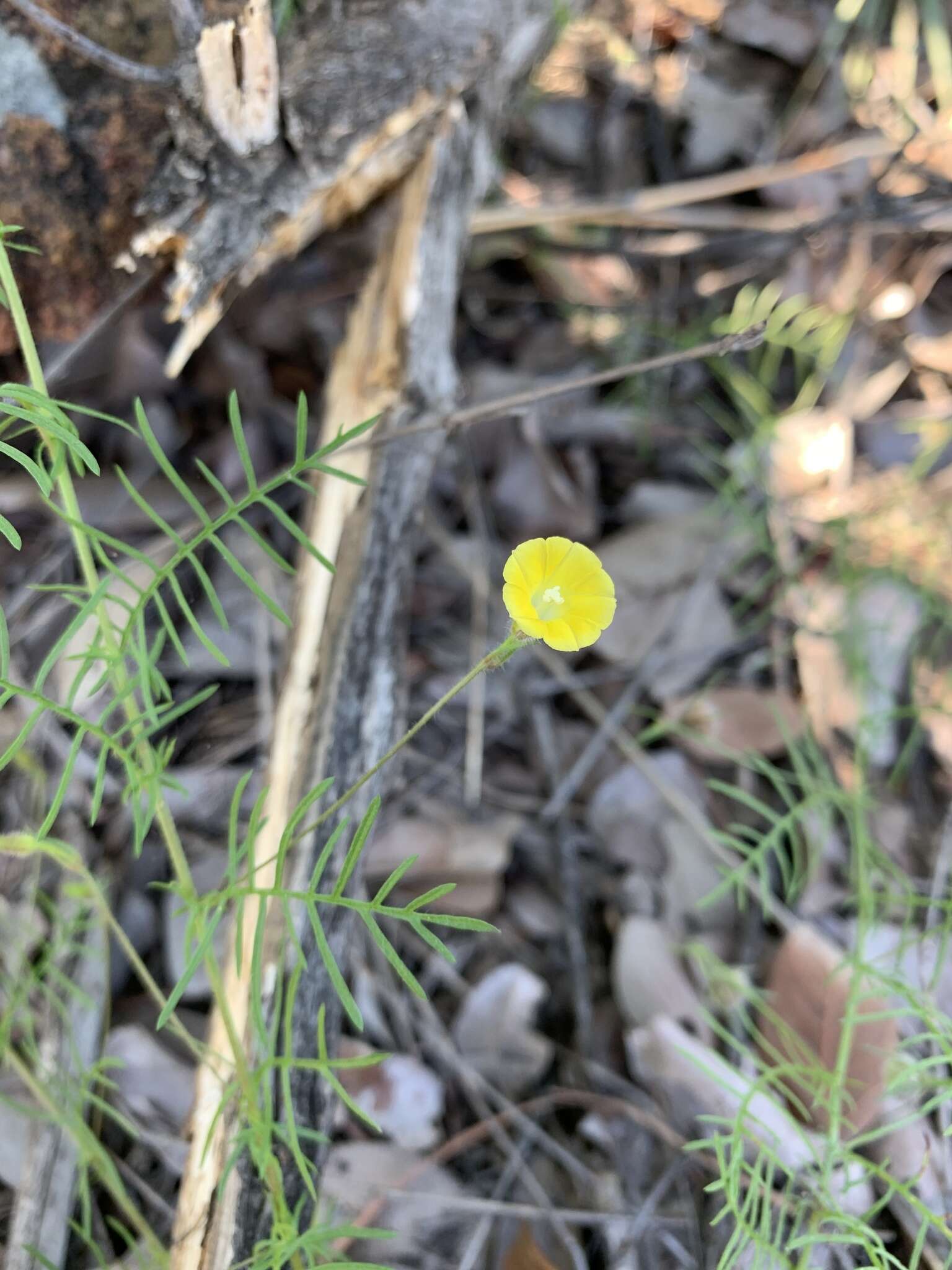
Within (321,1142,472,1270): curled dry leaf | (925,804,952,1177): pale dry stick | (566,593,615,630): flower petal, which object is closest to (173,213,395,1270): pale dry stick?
(321,1142,472,1270): curled dry leaf

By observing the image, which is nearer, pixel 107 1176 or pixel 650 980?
pixel 107 1176

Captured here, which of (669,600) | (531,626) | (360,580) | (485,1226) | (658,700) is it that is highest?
(531,626)

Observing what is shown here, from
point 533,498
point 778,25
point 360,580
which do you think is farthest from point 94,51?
point 778,25

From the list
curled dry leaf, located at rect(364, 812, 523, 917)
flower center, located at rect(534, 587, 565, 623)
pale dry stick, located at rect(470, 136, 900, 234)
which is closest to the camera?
flower center, located at rect(534, 587, 565, 623)

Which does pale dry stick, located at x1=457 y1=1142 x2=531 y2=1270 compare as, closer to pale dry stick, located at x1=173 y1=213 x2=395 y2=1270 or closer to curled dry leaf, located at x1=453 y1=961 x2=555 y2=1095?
curled dry leaf, located at x1=453 y1=961 x2=555 y2=1095

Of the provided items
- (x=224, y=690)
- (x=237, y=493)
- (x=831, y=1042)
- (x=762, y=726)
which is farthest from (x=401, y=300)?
(x=831, y=1042)

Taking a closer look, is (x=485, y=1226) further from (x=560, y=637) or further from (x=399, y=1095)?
(x=560, y=637)

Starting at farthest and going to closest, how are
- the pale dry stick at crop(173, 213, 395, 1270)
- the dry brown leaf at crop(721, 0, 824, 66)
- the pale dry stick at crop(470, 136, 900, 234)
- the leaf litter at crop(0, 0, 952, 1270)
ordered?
the dry brown leaf at crop(721, 0, 824, 66), the pale dry stick at crop(470, 136, 900, 234), the leaf litter at crop(0, 0, 952, 1270), the pale dry stick at crop(173, 213, 395, 1270)

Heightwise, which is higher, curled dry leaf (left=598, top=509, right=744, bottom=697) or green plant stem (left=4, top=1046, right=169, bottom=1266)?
curled dry leaf (left=598, top=509, right=744, bottom=697)
